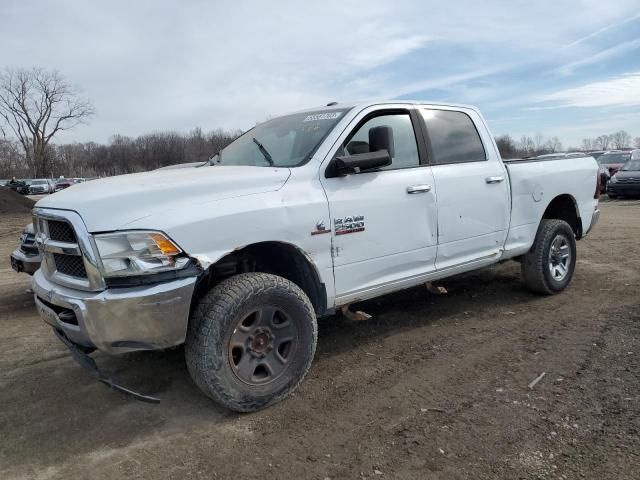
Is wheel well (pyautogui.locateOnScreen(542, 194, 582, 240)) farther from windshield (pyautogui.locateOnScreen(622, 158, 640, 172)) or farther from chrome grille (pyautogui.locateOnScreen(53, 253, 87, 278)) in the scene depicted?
windshield (pyautogui.locateOnScreen(622, 158, 640, 172))

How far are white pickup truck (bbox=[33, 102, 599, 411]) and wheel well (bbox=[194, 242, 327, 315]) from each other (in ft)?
0.03

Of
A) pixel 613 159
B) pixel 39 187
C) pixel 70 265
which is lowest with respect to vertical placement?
pixel 613 159

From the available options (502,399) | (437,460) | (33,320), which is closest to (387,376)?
(502,399)

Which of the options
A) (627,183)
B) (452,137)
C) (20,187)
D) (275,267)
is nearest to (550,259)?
(452,137)

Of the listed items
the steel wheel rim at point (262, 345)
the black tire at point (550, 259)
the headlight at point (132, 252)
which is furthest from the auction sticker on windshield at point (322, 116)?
the black tire at point (550, 259)

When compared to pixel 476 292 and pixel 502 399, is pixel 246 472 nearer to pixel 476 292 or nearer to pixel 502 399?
pixel 502 399

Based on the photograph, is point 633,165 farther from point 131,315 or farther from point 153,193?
point 131,315

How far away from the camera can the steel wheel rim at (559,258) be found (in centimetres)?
557

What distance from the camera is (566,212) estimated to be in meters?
5.98

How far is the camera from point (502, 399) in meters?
3.32

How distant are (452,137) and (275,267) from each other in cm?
217

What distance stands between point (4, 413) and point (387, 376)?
263 cm

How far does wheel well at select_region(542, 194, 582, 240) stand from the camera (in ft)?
19.1

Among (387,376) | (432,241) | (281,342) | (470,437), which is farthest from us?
(432,241)
